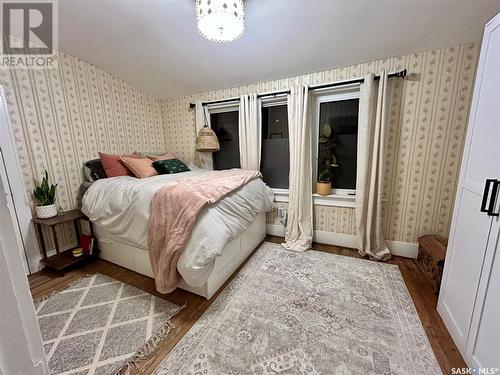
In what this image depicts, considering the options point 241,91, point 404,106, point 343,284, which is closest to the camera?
point 343,284

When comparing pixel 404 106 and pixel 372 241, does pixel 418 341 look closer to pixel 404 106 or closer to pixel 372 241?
pixel 372 241

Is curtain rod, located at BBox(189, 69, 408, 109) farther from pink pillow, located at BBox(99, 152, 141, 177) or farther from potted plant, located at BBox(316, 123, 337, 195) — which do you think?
pink pillow, located at BBox(99, 152, 141, 177)

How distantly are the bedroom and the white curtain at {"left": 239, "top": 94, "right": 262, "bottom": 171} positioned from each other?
0.02 m

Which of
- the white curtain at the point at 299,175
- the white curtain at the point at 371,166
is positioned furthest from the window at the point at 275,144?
the white curtain at the point at 371,166

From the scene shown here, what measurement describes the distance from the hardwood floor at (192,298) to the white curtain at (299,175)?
291mm

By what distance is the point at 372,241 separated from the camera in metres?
2.40

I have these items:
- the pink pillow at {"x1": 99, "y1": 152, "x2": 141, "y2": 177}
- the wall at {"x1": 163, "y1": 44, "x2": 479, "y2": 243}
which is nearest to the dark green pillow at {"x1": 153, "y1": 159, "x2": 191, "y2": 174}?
the pink pillow at {"x1": 99, "y1": 152, "x2": 141, "y2": 177}

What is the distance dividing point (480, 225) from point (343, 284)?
1082 mm

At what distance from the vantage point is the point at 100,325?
153cm

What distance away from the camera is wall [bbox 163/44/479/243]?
1.96 meters

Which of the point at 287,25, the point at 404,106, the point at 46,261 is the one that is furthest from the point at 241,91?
the point at 46,261

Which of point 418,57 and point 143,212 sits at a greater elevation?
point 418,57

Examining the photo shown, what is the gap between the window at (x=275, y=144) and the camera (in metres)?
2.82

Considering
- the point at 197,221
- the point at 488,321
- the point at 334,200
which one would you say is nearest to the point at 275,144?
the point at 334,200
